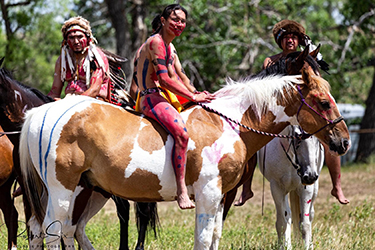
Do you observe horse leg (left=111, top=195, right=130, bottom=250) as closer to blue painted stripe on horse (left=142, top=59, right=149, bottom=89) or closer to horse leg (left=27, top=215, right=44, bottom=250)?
horse leg (left=27, top=215, right=44, bottom=250)

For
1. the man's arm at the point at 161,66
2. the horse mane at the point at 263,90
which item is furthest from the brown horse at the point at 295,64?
the man's arm at the point at 161,66

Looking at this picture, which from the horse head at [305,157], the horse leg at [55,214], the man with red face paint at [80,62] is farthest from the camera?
the horse head at [305,157]

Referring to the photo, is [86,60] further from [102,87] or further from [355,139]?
[355,139]

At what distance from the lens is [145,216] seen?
5.89 metres

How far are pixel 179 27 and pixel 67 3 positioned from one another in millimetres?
15861

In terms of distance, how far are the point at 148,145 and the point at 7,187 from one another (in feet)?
7.83

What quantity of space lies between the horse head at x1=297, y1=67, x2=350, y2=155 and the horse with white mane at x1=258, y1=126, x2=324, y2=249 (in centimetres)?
91

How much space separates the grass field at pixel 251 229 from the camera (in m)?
5.70

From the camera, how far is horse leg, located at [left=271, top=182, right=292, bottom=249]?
5457mm

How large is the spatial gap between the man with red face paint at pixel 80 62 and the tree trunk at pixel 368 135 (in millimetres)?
11893

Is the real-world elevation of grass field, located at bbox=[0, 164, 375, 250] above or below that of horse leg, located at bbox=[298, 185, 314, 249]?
below

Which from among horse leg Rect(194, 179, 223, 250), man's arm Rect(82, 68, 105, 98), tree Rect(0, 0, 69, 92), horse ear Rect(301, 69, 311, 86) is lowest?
tree Rect(0, 0, 69, 92)

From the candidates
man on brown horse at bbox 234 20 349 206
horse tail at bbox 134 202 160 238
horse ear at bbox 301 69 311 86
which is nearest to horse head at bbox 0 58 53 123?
horse tail at bbox 134 202 160 238

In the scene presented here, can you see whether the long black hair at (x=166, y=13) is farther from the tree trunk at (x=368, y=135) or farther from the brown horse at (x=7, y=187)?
the tree trunk at (x=368, y=135)
